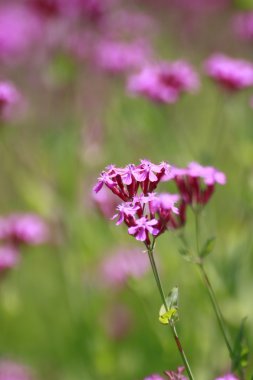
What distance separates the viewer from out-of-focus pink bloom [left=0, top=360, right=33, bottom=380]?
10.8 ft

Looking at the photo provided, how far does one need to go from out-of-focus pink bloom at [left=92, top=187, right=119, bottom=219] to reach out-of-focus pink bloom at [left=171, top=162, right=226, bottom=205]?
87 cm

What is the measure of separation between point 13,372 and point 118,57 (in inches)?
65.7

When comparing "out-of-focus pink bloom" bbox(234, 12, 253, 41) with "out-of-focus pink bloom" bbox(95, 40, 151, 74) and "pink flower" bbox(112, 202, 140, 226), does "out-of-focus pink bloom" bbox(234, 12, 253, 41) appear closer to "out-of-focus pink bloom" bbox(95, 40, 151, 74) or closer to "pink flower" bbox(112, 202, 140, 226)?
"out-of-focus pink bloom" bbox(95, 40, 151, 74)

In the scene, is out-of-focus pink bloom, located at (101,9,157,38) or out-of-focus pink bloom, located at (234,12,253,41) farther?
out-of-focus pink bloom, located at (101,9,157,38)

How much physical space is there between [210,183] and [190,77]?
1.32 m

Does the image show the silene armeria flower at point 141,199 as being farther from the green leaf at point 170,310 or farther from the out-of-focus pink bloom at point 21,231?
the out-of-focus pink bloom at point 21,231

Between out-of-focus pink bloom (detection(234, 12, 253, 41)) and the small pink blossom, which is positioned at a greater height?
out-of-focus pink bloom (detection(234, 12, 253, 41))

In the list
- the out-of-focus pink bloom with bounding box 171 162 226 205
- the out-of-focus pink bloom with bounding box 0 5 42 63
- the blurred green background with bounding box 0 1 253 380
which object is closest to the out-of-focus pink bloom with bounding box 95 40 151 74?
the blurred green background with bounding box 0 1 253 380

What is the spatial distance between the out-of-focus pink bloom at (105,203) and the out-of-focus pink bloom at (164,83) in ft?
1.51

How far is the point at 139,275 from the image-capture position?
355 cm

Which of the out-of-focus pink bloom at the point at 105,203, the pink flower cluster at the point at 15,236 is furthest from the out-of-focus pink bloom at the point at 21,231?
the out-of-focus pink bloom at the point at 105,203

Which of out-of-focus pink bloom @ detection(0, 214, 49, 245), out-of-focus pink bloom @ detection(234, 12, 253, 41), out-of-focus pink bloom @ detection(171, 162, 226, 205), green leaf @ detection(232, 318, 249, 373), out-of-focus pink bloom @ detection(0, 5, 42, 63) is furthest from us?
out-of-focus pink bloom @ detection(0, 5, 42, 63)

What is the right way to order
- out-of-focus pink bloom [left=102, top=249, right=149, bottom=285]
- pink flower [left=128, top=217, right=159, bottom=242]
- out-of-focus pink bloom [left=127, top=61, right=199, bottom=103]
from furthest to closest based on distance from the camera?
1. out-of-focus pink bloom [left=102, top=249, right=149, bottom=285]
2. out-of-focus pink bloom [left=127, top=61, right=199, bottom=103]
3. pink flower [left=128, top=217, right=159, bottom=242]

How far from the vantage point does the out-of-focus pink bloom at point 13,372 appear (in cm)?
328
